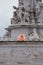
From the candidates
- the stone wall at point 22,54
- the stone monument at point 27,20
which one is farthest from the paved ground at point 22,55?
the stone monument at point 27,20

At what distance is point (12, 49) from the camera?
677 inches

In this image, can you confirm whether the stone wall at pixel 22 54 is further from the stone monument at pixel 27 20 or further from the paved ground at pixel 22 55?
the stone monument at pixel 27 20

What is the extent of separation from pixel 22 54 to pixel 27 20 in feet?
27.5

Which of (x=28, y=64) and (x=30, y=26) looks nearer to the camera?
(x=28, y=64)

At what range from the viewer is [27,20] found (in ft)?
82.3

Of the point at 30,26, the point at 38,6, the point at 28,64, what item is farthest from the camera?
the point at 38,6

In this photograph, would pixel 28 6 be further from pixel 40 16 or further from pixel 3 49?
pixel 3 49

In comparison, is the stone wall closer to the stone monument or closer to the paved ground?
the paved ground

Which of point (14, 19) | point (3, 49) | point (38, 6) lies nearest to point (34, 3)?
point (38, 6)

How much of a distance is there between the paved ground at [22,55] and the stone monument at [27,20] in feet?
21.6

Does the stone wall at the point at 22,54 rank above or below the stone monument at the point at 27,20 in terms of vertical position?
below

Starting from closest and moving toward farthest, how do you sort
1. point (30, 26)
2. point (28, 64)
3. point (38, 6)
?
1. point (28, 64)
2. point (30, 26)
3. point (38, 6)

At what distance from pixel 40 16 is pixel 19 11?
198 centimetres

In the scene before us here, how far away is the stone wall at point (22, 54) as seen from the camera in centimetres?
1689
